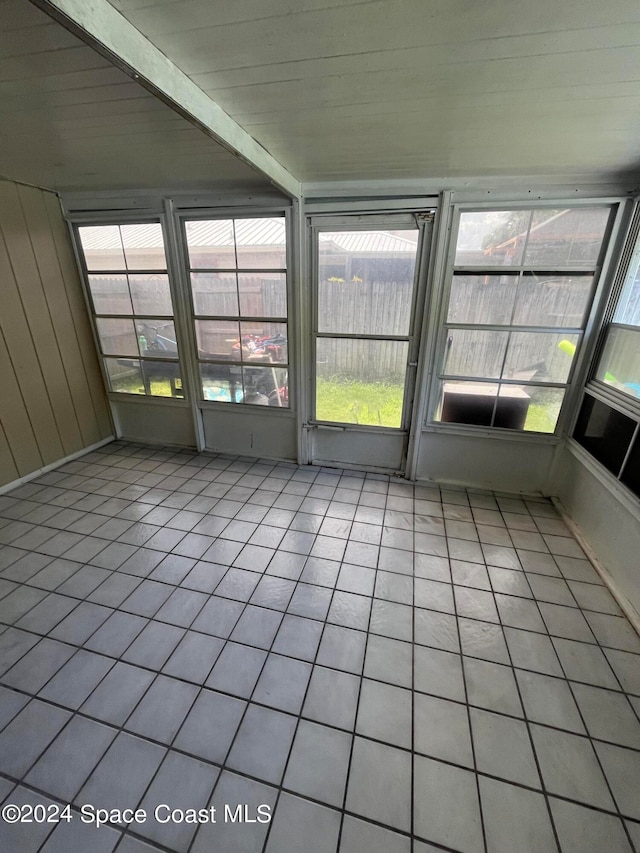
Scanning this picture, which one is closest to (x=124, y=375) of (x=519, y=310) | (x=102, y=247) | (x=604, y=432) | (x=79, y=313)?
(x=79, y=313)

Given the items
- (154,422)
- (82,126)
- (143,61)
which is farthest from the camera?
(154,422)

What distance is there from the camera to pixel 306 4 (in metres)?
0.89

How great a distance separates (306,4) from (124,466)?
3.27 metres

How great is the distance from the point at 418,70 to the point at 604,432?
219 cm

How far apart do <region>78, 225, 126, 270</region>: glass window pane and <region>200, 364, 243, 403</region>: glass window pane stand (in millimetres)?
1206

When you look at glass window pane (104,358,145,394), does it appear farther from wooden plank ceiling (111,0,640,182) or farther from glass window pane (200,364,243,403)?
wooden plank ceiling (111,0,640,182)

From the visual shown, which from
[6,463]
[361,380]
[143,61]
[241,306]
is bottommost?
[6,463]

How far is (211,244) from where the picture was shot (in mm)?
2855

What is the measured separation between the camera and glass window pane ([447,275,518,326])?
2.42m

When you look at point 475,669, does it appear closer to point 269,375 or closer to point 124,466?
point 269,375

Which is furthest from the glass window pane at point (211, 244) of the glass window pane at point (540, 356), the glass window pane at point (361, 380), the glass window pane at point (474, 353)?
the glass window pane at point (540, 356)

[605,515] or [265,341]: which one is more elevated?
[265,341]

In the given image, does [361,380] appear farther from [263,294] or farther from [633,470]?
[633,470]

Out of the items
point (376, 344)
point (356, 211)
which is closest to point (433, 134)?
point (356, 211)
